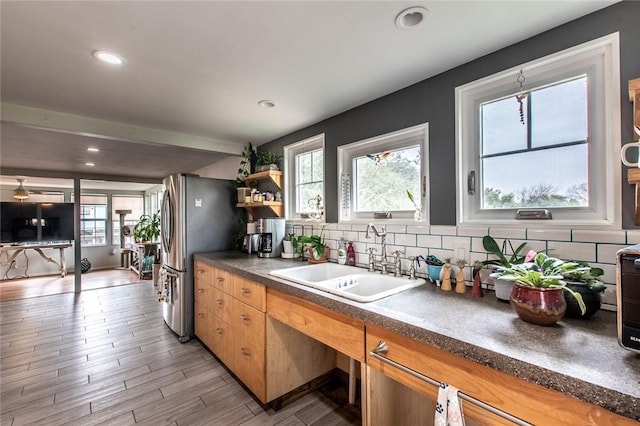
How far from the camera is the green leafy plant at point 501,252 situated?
131 centimetres

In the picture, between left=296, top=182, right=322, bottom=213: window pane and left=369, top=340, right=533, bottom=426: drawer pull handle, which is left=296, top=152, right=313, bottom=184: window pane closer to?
left=296, top=182, right=322, bottom=213: window pane

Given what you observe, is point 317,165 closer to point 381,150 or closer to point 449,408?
point 381,150

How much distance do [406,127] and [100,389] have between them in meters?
2.89

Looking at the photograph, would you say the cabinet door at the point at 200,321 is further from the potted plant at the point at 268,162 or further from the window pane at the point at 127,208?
the window pane at the point at 127,208

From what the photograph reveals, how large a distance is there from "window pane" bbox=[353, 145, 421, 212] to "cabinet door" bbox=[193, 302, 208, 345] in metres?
1.74

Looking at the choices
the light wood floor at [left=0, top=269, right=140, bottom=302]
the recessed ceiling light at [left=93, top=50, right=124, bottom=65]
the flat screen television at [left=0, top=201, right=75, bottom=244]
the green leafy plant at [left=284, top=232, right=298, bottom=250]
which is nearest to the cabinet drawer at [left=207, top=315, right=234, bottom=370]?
the green leafy plant at [left=284, top=232, right=298, bottom=250]

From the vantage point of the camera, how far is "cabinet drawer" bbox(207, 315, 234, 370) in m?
2.18

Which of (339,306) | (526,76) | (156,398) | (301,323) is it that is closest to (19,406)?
(156,398)

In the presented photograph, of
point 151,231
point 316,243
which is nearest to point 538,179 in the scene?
point 316,243

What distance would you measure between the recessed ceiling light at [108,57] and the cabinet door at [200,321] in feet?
6.62

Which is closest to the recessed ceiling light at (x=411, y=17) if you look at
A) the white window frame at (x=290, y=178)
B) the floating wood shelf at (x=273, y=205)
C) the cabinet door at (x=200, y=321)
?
the white window frame at (x=290, y=178)

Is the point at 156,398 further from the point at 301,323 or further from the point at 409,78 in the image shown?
the point at 409,78

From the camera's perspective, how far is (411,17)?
124 centimetres

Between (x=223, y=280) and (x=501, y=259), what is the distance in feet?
6.29
